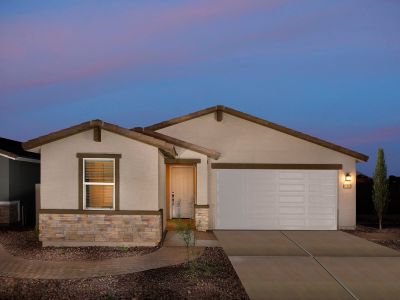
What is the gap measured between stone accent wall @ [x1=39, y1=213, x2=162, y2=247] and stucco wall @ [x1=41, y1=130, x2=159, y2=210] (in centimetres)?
33

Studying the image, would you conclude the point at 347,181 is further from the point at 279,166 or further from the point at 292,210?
the point at 279,166

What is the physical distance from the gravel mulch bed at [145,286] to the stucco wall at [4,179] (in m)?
8.01

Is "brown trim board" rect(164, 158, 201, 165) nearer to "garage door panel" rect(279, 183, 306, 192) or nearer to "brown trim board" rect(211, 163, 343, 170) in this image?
"brown trim board" rect(211, 163, 343, 170)

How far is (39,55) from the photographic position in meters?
32.8

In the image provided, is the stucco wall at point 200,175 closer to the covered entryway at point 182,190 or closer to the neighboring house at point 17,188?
the covered entryway at point 182,190

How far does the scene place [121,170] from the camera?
36.7ft

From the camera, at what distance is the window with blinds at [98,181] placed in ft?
37.1

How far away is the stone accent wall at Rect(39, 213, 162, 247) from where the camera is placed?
11062 mm

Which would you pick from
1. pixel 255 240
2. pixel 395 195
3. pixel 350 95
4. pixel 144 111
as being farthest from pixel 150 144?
pixel 144 111

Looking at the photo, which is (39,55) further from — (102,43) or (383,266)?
(383,266)

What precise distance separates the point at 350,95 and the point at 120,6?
13132cm

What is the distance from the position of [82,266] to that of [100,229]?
2204 millimetres

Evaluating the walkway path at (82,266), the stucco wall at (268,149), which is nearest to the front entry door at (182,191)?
the stucco wall at (268,149)

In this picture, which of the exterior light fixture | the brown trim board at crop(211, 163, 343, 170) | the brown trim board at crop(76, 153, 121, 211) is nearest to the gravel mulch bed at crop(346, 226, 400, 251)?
the exterior light fixture
